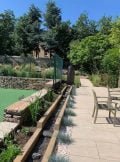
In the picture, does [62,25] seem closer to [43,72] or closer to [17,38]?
[17,38]

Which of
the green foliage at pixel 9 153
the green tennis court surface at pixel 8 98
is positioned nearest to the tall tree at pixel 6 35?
the green tennis court surface at pixel 8 98

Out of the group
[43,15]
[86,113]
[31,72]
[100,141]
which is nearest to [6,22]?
[43,15]

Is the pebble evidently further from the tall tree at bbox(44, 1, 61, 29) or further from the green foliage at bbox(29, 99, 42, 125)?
the tall tree at bbox(44, 1, 61, 29)

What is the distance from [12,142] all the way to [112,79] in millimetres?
20628

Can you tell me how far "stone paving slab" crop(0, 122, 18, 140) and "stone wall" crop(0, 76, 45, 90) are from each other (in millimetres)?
15444

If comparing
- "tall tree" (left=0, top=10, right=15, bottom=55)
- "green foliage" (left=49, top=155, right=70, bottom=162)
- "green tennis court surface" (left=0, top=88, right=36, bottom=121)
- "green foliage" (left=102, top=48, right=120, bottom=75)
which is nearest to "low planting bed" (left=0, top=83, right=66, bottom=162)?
"green foliage" (left=49, top=155, right=70, bottom=162)

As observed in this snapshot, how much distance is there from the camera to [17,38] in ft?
182

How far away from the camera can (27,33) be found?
5562 cm

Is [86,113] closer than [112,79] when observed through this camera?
Yes

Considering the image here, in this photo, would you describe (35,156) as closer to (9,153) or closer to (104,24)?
(9,153)

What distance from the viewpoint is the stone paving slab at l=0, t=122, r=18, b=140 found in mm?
6836

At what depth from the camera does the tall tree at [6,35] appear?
54.1 m

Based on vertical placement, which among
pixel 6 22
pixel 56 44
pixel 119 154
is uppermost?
pixel 6 22

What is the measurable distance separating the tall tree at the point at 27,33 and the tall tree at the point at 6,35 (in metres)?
1.67
